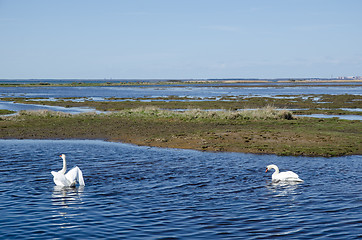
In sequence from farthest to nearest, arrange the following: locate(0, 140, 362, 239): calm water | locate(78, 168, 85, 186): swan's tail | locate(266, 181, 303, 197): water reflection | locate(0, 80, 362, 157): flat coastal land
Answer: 1. locate(0, 80, 362, 157): flat coastal land
2. locate(78, 168, 85, 186): swan's tail
3. locate(266, 181, 303, 197): water reflection
4. locate(0, 140, 362, 239): calm water

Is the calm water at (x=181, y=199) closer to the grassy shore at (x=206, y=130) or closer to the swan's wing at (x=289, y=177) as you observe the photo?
the swan's wing at (x=289, y=177)

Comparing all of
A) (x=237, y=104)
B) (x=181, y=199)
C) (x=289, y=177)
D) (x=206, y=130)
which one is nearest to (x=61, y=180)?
(x=181, y=199)

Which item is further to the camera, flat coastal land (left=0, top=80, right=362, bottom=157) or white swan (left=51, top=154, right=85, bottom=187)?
flat coastal land (left=0, top=80, right=362, bottom=157)

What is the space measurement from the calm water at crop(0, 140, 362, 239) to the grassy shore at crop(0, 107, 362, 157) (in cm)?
348

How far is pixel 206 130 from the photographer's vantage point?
31.9 metres

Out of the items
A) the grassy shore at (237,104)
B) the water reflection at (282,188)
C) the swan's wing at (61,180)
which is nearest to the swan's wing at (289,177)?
the water reflection at (282,188)

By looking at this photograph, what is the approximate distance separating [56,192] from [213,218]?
19.3ft

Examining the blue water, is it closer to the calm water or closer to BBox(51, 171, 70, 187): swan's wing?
the calm water

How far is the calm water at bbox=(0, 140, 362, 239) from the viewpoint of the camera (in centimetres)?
1101

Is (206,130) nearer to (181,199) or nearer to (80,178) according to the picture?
(80,178)

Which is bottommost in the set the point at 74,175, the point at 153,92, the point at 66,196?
the point at 66,196

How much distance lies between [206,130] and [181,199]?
18152mm

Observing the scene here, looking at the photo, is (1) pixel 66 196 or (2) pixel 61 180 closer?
(1) pixel 66 196

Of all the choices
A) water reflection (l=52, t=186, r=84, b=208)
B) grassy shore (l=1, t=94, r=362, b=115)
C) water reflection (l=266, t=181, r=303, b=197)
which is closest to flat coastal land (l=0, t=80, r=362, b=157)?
water reflection (l=266, t=181, r=303, b=197)
